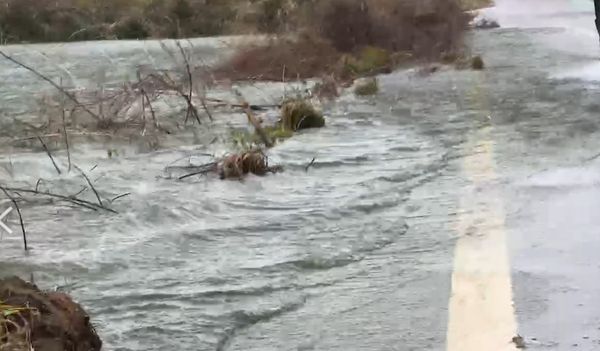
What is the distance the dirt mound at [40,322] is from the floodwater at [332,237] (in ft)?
0.66

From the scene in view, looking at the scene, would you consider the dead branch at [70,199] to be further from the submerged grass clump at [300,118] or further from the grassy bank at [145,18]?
the grassy bank at [145,18]

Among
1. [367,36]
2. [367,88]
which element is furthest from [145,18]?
[367,88]

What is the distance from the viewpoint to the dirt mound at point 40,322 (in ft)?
7.58

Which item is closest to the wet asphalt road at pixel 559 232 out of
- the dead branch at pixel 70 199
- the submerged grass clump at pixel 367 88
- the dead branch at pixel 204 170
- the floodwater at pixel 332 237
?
the floodwater at pixel 332 237

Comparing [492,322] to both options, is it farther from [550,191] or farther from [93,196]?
[93,196]

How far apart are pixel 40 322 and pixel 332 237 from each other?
159 cm

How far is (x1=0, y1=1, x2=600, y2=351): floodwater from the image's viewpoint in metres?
2.84

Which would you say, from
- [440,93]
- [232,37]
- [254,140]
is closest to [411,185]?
[254,140]

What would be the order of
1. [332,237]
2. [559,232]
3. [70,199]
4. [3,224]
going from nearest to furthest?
[559,232]
[332,237]
[3,224]
[70,199]

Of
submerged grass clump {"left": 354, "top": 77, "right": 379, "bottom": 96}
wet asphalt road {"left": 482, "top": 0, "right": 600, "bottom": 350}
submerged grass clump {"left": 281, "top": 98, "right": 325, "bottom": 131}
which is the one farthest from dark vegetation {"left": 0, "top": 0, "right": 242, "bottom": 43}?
wet asphalt road {"left": 482, "top": 0, "right": 600, "bottom": 350}

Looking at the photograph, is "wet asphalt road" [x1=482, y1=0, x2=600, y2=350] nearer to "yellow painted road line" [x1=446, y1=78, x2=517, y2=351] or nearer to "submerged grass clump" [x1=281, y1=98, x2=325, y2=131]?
"yellow painted road line" [x1=446, y1=78, x2=517, y2=351]

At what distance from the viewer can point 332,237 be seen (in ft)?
12.4

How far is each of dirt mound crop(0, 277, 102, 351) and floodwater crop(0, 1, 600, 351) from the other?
0.66 ft

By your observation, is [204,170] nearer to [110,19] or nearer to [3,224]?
[3,224]
